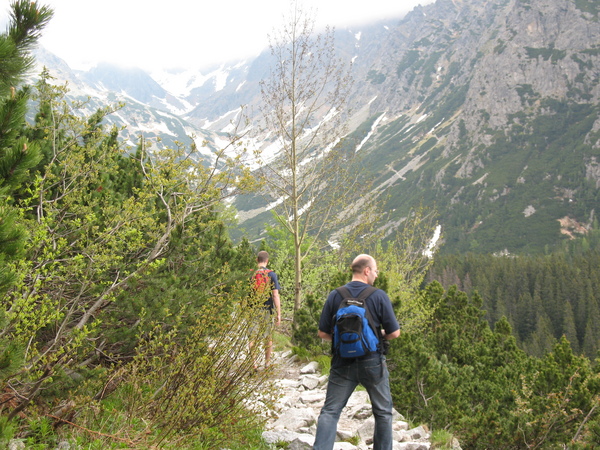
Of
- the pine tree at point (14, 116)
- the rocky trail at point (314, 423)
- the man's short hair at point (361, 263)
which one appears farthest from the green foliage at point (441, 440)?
the pine tree at point (14, 116)

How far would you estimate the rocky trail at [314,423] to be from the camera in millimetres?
5184

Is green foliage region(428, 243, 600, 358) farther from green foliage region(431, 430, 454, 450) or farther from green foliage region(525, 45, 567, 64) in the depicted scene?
green foliage region(525, 45, 567, 64)

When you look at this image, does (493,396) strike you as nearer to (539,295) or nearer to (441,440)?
(441,440)

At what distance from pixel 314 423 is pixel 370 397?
7.19 ft

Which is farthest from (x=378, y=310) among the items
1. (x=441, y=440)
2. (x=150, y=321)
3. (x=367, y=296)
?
(x=150, y=321)

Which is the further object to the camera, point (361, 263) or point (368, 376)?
point (361, 263)

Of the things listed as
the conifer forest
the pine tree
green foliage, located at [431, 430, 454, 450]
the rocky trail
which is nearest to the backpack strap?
the conifer forest

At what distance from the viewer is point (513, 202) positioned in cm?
16600

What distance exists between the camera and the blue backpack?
14.1ft

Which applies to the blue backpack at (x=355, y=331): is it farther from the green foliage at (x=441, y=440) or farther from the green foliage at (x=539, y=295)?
the green foliage at (x=539, y=295)

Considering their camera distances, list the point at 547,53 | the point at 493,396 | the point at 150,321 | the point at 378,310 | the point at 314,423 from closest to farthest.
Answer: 1. the point at 378,310
2. the point at 150,321
3. the point at 314,423
4. the point at 493,396
5. the point at 547,53

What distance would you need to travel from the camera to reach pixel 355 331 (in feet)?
14.2

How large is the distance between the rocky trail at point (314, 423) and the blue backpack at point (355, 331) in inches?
36.9

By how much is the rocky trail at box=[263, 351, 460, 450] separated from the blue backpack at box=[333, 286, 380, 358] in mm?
937
